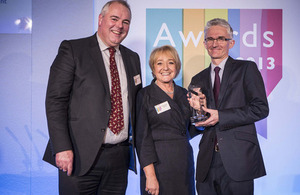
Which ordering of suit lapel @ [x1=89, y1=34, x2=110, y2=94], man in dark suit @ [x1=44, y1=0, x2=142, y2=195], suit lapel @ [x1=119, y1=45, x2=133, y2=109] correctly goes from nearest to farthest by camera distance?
man in dark suit @ [x1=44, y1=0, x2=142, y2=195]
suit lapel @ [x1=89, y1=34, x2=110, y2=94]
suit lapel @ [x1=119, y1=45, x2=133, y2=109]

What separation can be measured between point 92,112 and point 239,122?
3.50ft

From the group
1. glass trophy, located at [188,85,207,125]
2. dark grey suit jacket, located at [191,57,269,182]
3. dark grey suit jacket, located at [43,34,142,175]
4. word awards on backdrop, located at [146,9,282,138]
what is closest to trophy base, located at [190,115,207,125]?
glass trophy, located at [188,85,207,125]

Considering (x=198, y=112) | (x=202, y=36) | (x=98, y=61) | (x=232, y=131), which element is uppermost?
(x=202, y=36)

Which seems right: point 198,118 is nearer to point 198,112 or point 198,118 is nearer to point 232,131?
point 198,112

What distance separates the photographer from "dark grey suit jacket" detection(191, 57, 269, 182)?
1927mm

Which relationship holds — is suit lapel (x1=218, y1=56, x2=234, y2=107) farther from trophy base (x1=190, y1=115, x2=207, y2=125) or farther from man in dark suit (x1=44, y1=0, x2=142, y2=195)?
man in dark suit (x1=44, y1=0, x2=142, y2=195)

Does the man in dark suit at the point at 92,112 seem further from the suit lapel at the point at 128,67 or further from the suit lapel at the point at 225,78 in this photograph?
the suit lapel at the point at 225,78

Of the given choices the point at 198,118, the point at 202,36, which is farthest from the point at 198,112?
the point at 202,36

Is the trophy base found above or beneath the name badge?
beneath

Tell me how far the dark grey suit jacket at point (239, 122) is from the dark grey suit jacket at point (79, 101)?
84 cm

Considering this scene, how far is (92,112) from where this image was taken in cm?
185

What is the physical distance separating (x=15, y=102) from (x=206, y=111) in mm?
2748

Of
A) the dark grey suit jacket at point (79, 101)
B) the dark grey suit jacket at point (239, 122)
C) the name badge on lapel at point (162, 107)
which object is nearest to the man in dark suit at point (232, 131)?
the dark grey suit jacket at point (239, 122)

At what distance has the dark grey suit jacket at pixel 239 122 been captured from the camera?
1927 millimetres
